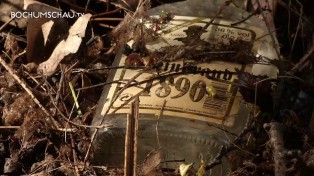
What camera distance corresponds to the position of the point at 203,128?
1339 mm

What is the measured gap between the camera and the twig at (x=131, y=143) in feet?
3.55

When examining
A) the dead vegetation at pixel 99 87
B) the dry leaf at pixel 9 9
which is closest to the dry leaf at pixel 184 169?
the dead vegetation at pixel 99 87

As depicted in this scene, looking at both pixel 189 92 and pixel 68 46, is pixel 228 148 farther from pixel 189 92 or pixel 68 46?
pixel 68 46

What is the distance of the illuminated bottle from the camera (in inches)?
53.0

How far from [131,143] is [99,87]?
0.51 m

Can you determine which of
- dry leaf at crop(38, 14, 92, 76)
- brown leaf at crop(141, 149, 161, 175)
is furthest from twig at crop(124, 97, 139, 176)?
dry leaf at crop(38, 14, 92, 76)

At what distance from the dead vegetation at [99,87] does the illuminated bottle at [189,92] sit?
0.05 feet

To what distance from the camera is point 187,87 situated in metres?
1.44

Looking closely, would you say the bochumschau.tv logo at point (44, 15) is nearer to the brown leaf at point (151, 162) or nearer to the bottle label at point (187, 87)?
the bottle label at point (187, 87)

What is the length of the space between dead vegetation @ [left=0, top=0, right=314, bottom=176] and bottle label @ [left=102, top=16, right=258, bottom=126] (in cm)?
2

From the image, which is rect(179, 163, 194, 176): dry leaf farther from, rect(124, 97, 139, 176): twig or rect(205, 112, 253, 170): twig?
rect(124, 97, 139, 176): twig

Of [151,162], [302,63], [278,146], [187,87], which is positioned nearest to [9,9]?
[187,87]

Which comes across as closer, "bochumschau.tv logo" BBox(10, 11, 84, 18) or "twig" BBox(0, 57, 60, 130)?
"twig" BBox(0, 57, 60, 130)

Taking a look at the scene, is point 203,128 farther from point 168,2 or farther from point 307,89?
point 168,2
